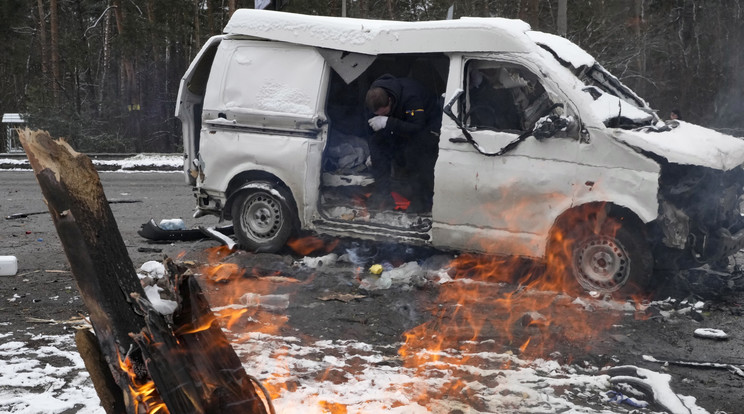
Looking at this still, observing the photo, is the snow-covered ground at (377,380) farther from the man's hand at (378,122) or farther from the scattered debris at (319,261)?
the man's hand at (378,122)

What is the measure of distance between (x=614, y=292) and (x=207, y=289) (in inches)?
147

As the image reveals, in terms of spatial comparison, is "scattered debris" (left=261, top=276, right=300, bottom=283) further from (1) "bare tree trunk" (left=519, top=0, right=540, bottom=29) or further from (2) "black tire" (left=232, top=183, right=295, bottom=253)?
(1) "bare tree trunk" (left=519, top=0, right=540, bottom=29)

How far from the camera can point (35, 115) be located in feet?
84.5

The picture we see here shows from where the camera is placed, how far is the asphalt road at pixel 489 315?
16.7ft

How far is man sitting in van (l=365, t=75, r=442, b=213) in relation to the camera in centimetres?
757

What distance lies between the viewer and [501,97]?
7078 millimetres

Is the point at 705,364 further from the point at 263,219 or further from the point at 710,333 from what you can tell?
the point at 263,219

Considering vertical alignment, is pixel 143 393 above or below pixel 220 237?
above

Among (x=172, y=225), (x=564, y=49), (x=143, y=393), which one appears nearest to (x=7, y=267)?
(x=172, y=225)

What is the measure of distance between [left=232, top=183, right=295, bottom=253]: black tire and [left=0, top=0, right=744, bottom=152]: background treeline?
19.8 metres

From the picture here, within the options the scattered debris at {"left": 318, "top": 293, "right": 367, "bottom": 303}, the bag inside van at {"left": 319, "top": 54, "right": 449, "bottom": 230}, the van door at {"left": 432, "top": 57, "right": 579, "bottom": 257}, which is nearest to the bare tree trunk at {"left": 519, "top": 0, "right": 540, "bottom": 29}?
the bag inside van at {"left": 319, "top": 54, "right": 449, "bottom": 230}

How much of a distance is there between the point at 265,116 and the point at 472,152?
2.37 meters

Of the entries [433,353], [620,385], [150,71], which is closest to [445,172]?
[433,353]

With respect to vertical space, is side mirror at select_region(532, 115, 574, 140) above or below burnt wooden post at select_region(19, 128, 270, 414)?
above
